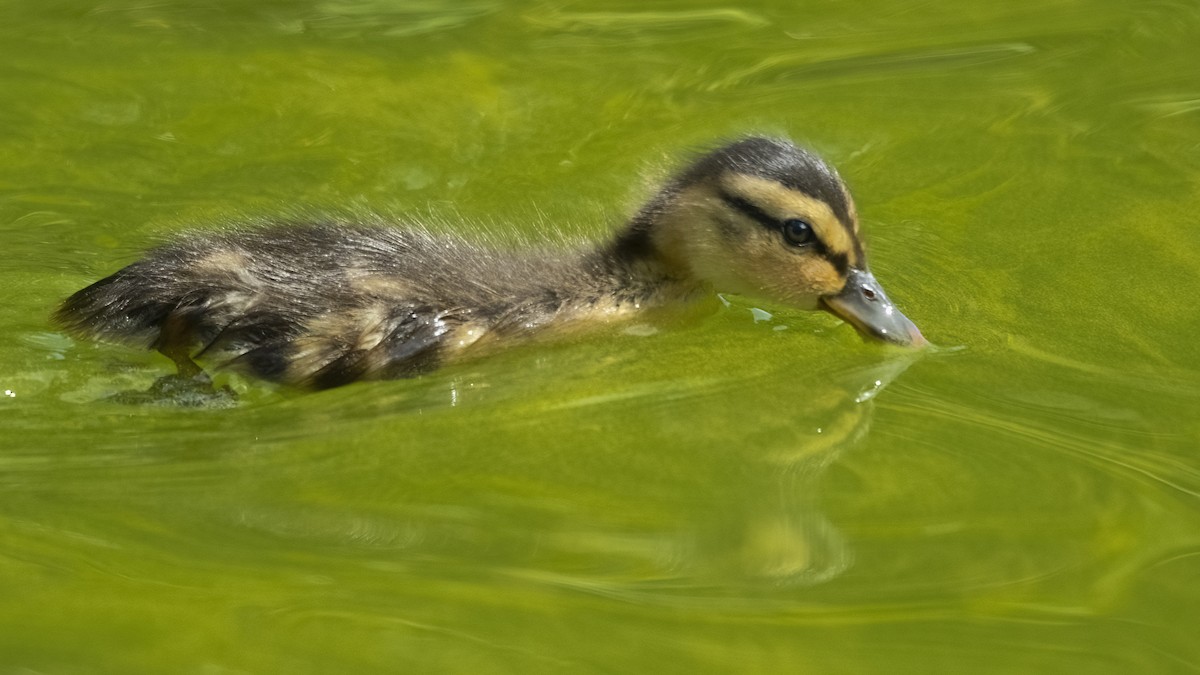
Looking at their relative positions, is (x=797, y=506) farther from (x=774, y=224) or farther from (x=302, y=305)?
(x=302, y=305)

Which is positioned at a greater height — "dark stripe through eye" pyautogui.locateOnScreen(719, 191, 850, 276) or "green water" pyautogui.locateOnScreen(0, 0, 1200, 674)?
"dark stripe through eye" pyautogui.locateOnScreen(719, 191, 850, 276)

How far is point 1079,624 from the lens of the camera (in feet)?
9.85

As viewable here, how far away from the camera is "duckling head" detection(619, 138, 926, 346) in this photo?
4.29 meters

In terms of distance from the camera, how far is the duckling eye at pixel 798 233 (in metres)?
4.33

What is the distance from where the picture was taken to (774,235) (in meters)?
4.38

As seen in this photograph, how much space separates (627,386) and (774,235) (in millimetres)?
630

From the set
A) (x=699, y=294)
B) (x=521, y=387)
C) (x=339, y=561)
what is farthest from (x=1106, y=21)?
(x=339, y=561)

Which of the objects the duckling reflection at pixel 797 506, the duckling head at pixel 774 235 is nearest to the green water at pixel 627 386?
the duckling reflection at pixel 797 506

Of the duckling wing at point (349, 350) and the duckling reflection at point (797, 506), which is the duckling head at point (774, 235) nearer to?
the duckling reflection at point (797, 506)

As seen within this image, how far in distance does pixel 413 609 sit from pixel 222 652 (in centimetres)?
34

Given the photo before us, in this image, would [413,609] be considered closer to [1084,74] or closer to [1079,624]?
[1079,624]

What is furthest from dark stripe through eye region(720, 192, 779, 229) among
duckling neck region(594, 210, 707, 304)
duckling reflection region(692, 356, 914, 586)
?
duckling reflection region(692, 356, 914, 586)

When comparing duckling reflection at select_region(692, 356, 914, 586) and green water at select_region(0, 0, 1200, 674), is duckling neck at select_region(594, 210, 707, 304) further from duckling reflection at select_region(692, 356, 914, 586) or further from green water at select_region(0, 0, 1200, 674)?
duckling reflection at select_region(692, 356, 914, 586)

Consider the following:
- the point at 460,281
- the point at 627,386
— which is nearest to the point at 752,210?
the point at 627,386
